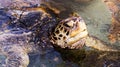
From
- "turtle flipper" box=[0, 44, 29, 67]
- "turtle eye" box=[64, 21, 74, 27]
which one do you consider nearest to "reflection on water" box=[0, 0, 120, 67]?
"turtle flipper" box=[0, 44, 29, 67]

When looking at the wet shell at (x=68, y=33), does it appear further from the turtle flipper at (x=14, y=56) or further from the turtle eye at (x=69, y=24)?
the turtle flipper at (x=14, y=56)

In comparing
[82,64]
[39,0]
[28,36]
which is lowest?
[82,64]

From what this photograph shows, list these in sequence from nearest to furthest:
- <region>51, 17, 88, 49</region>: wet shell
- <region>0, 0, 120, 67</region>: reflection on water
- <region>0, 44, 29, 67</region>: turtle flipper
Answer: <region>0, 44, 29, 67</region>: turtle flipper → <region>0, 0, 120, 67</region>: reflection on water → <region>51, 17, 88, 49</region>: wet shell

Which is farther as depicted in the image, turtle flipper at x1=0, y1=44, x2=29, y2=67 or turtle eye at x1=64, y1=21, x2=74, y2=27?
turtle eye at x1=64, y1=21, x2=74, y2=27

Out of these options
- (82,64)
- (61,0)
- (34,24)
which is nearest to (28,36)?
(34,24)

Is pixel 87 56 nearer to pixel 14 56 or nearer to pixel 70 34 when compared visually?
pixel 70 34

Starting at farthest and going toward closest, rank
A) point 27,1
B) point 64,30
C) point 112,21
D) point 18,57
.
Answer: point 112,21 → point 27,1 → point 64,30 → point 18,57

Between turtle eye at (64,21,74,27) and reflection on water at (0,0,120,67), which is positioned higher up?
turtle eye at (64,21,74,27)

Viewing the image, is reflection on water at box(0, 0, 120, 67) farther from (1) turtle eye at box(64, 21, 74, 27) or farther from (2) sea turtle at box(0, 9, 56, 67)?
(1) turtle eye at box(64, 21, 74, 27)

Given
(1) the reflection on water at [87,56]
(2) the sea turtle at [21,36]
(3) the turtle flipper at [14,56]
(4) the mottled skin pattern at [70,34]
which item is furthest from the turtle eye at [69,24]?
(3) the turtle flipper at [14,56]

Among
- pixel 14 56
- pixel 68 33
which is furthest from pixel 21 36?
pixel 68 33

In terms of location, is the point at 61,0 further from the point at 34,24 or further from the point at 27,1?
the point at 34,24
